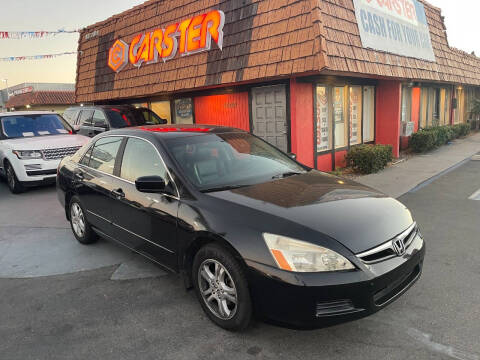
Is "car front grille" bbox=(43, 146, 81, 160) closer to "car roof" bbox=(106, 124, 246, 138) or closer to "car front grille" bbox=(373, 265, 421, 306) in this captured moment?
"car roof" bbox=(106, 124, 246, 138)

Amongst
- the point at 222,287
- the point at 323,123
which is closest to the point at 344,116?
the point at 323,123

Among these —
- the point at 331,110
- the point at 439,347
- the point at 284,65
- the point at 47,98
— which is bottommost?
the point at 439,347

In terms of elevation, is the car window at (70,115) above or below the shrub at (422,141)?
above

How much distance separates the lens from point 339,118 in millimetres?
10477

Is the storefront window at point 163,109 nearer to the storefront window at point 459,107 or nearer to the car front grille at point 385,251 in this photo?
the car front grille at point 385,251

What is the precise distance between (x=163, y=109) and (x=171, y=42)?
2.93 metres

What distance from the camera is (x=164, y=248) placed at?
345 cm

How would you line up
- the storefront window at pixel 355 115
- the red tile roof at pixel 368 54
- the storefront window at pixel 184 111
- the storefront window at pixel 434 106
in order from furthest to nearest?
the storefront window at pixel 434 106, the storefront window at pixel 184 111, the storefront window at pixel 355 115, the red tile roof at pixel 368 54

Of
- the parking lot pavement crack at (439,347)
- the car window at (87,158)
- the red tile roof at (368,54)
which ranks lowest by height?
the parking lot pavement crack at (439,347)

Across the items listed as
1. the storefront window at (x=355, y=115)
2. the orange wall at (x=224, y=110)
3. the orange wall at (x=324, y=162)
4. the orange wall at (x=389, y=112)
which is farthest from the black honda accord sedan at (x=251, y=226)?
the orange wall at (x=389, y=112)

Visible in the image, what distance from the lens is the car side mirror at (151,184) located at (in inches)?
129

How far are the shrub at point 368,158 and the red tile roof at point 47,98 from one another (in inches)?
1352

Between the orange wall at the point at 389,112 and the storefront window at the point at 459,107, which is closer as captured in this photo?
the orange wall at the point at 389,112

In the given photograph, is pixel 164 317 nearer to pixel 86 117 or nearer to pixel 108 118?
pixel 108 118
